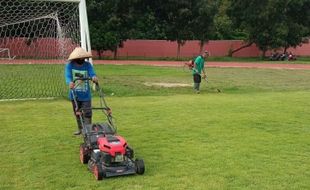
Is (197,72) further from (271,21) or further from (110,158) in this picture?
(271,21)

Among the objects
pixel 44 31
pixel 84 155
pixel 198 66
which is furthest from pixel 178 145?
pixel 44 31

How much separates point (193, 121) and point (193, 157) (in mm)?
3085

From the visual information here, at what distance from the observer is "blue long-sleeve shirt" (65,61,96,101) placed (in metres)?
8.16

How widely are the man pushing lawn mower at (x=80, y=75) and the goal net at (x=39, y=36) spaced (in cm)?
640

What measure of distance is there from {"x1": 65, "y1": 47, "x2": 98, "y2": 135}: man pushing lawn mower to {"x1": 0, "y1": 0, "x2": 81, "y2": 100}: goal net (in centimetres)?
640

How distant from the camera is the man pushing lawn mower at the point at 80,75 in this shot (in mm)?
7945

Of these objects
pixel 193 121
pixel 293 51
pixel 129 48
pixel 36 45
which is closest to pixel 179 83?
pixel 193 121

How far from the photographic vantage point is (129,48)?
141 ft

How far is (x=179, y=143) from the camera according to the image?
27.0 feet

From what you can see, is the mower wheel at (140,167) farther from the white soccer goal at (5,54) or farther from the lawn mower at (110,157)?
the white soccer goal at (5,54)

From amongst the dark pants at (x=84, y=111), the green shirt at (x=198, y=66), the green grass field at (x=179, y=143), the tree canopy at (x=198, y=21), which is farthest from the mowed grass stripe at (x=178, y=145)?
the tree canopy at (x=198, y=21)

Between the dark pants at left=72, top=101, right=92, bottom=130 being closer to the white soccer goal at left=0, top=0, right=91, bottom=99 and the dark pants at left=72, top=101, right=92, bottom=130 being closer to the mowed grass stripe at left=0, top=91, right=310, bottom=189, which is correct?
the mowed grass stripe at left=0, top=91, right=310, bottom=189

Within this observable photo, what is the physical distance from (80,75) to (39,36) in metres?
17.5

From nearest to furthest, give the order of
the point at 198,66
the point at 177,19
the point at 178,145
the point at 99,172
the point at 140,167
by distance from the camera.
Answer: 1. the point at 99,172
2. the point at 140,167
3. the point at 178,145
4. the point at 198,66
5. the point at 177,19
